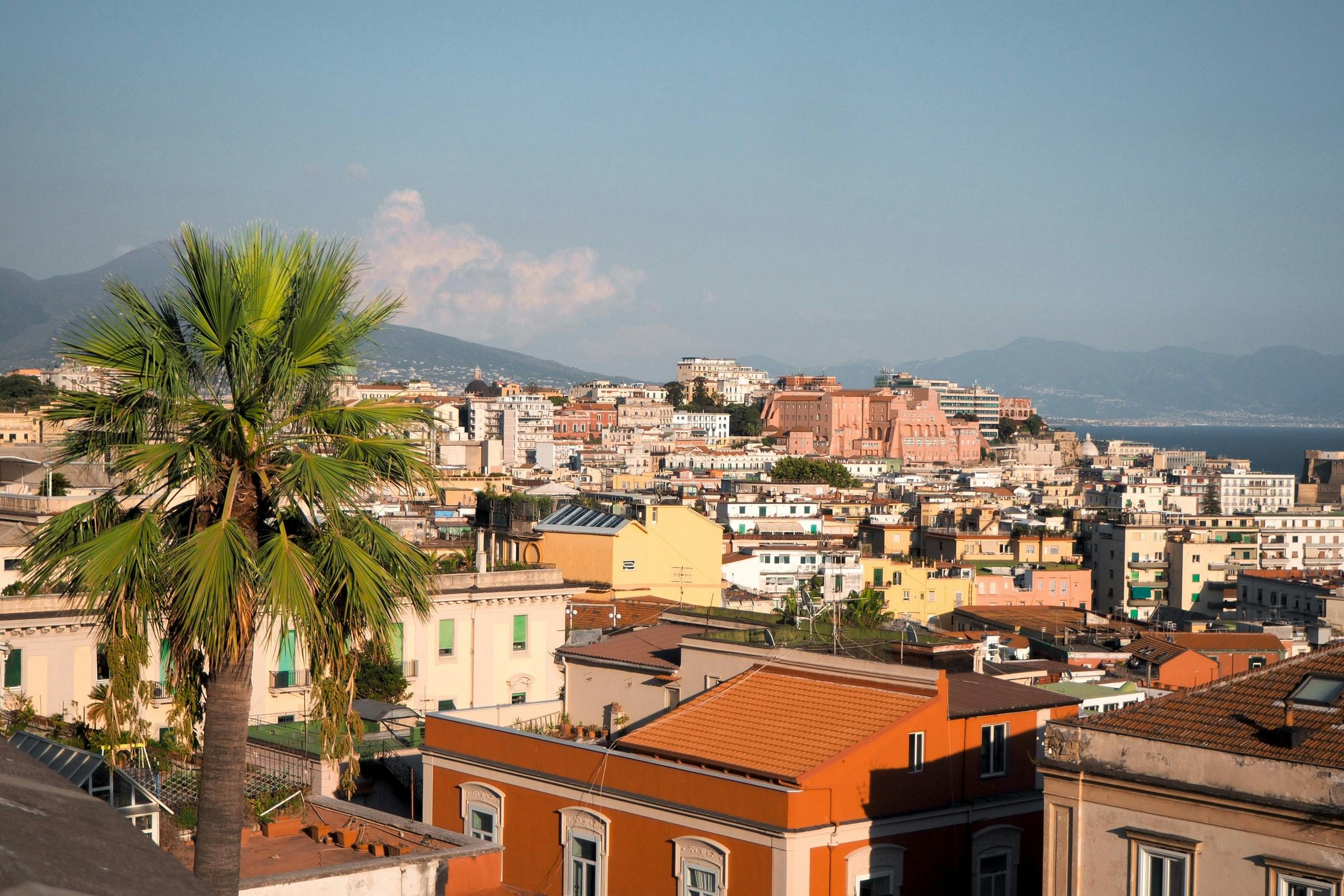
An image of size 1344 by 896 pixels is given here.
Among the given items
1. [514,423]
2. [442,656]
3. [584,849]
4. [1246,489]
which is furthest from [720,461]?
[584,849]

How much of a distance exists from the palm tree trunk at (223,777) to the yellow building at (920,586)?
39017 millimetres

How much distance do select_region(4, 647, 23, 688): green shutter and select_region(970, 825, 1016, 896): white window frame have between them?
9.70 m

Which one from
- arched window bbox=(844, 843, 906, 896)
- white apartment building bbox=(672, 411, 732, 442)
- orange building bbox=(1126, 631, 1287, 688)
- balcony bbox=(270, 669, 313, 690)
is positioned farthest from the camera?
white apartment building bbox=(672, 411, 732, 442)

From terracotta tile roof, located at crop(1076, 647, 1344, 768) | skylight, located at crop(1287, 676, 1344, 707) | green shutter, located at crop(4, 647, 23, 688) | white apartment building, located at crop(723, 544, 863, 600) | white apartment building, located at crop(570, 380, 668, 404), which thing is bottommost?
white apartment building, located at crop(723, 544, 863, 600)

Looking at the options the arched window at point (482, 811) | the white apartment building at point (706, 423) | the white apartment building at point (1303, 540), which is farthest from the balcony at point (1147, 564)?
the white apartment building at point (706, 423)

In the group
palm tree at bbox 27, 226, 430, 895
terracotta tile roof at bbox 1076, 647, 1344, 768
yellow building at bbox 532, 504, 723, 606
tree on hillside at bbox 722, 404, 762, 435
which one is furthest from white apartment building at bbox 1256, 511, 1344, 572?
tree on hillside at bbox 722, 404, 762, 435

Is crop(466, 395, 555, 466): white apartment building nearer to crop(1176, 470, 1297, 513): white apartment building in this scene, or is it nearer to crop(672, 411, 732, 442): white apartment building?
crop(672, 411, 732, 442): white apartment building

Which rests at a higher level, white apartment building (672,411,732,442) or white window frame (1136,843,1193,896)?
white apartment building (672,411,732,442)

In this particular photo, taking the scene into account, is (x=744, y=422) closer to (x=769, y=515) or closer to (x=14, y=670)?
(x=769, y=515)

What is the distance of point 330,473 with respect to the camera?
554cm

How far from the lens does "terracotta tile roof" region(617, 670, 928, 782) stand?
10.3 m

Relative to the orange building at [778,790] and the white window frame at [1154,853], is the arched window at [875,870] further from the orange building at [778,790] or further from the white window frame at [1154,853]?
the white window frame at [1154,853]

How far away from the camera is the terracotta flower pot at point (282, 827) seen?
10.2 metres

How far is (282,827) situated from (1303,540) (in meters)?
72.7
